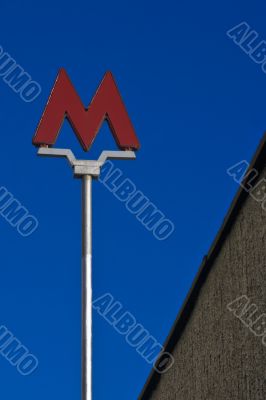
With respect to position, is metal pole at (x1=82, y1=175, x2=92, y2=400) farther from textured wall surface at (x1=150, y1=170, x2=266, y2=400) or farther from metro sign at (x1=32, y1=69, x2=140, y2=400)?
textured wall surface at (x1=150, y1=170, x2=266, y2=400)

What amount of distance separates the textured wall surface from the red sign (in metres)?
1.85

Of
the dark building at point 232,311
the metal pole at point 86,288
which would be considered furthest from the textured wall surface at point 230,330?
the metal pole at point 86,288

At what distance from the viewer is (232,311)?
12508 mm

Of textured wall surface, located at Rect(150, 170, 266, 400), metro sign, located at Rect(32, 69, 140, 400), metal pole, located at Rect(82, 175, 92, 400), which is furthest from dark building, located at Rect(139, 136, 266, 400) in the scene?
metal pole, located at Rect(82, 175, 92, 400)

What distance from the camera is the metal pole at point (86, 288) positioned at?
10.7 metres

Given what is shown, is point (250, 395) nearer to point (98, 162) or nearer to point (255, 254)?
point (255, 254)

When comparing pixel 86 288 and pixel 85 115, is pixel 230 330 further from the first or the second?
pixel 85 115

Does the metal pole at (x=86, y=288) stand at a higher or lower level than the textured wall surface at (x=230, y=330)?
higher

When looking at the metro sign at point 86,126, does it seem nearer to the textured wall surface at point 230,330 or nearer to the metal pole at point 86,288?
the metal pole at point 86,288

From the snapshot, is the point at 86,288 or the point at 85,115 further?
the point at 85,115

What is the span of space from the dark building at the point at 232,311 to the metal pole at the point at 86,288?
83.8 inches

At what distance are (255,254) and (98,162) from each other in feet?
7.65

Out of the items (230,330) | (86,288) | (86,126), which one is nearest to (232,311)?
(230,330)

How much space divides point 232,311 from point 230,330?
272 mm
